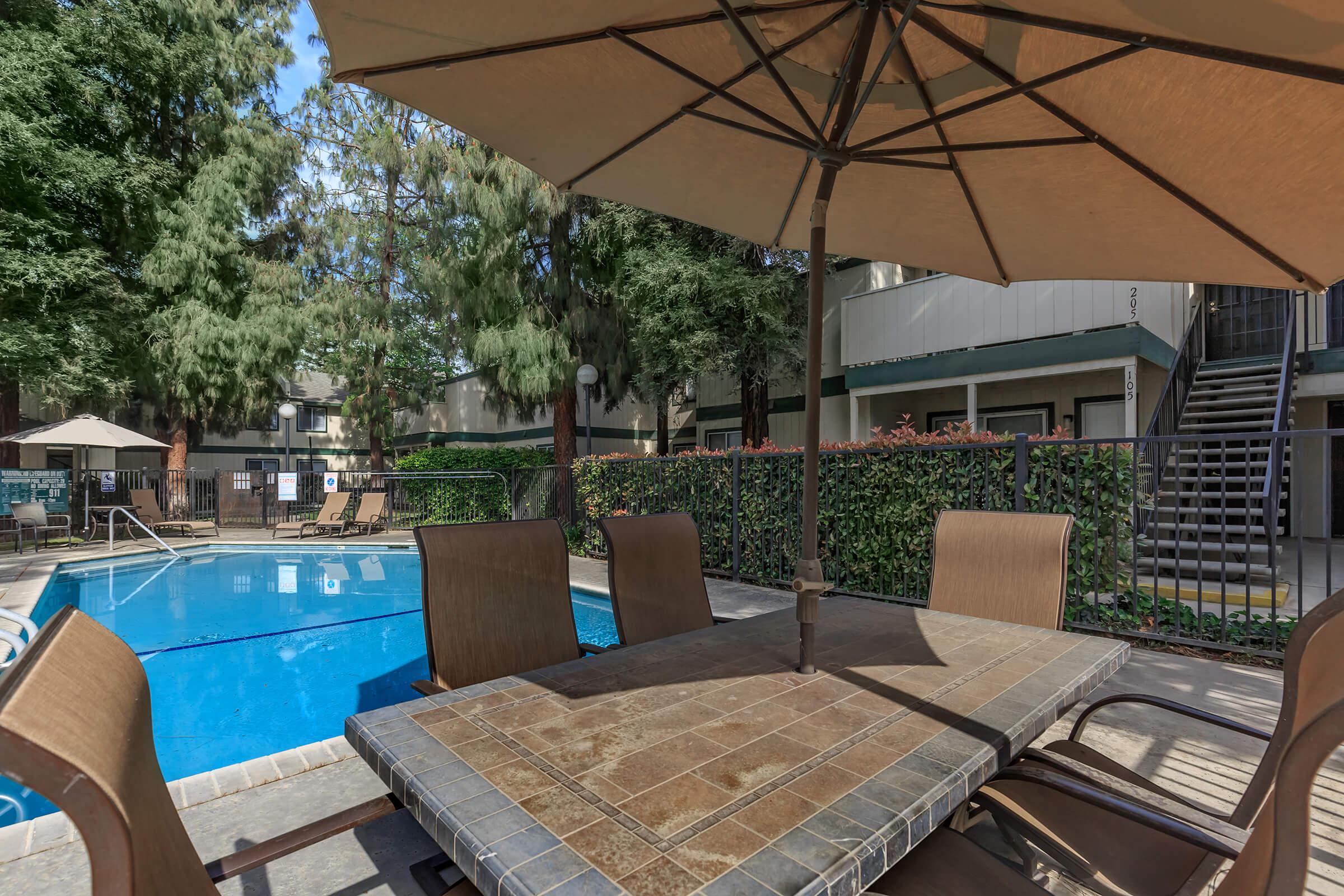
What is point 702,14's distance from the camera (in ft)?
7.16

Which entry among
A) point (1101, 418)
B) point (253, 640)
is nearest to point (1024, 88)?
point (253, 640)

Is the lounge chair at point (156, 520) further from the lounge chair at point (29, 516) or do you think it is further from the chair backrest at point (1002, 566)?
the chair backrest at point (1002, 566)

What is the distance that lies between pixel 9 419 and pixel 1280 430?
21.6 metres

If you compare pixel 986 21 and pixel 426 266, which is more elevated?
pixel 426 266

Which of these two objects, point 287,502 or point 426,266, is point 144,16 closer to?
point 426,266

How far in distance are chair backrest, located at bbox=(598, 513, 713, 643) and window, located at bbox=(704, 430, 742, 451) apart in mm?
11444

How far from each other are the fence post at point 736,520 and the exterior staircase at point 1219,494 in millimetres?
3658

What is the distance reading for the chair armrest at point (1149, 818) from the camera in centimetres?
114

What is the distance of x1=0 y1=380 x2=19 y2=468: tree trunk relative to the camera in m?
13.1

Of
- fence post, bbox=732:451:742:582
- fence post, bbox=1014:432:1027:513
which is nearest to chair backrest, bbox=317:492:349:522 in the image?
fence post, bbox=732:451:742:582

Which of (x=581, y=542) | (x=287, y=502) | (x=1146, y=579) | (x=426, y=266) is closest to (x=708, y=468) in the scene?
(x=581, y=542)

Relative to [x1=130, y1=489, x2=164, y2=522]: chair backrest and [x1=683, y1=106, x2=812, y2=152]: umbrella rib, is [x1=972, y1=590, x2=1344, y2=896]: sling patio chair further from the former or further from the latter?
[x1=130, y1=489, x2=164, y2=522]: chair backrest

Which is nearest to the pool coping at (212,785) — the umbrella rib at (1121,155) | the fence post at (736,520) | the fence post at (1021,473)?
the umbrella rib at (1121,155)

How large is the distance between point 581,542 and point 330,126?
623 inches
